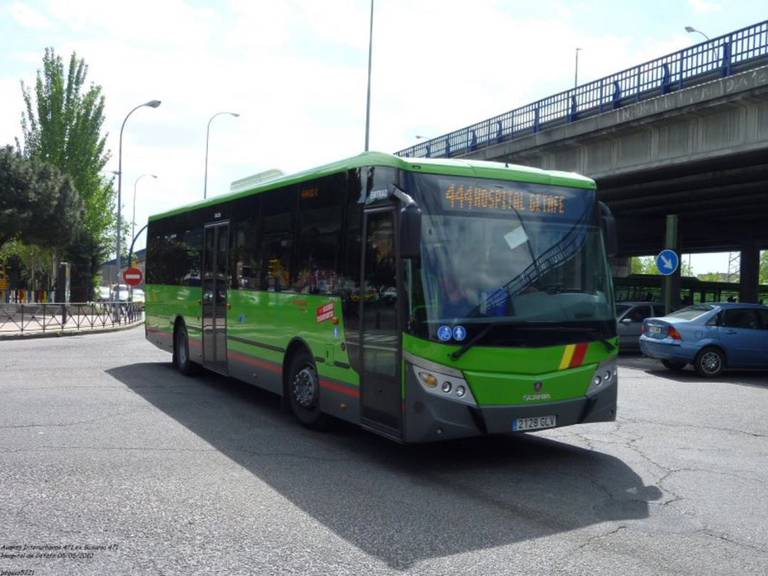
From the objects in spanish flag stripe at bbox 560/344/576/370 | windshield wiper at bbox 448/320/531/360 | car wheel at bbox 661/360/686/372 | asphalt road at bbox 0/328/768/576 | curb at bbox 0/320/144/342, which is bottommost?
curb at bbox 0/320/144/342

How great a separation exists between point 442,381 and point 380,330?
33.2 inches

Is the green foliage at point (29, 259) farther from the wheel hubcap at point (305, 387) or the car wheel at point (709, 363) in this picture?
the wheel hubcap at point (305, 387)

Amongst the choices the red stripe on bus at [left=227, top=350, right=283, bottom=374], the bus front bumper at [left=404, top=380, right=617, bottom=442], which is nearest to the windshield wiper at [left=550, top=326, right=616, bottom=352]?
the bus front bumper at [left=404, top=380, right=617, bottom=442]

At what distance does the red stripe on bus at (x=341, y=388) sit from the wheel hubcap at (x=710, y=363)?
10.2 meters

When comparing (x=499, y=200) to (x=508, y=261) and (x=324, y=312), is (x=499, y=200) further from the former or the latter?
(x=324, y=312)

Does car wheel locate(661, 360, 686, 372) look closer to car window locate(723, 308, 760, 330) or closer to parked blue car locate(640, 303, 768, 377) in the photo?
parked blue car locate(640, 303, 768, 377)

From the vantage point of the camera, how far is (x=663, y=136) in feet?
68.0

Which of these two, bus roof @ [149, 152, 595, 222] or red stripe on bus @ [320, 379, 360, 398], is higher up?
bus roof @ [149, 152, 595, 222]

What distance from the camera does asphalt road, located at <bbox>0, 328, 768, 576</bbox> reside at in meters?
4.78

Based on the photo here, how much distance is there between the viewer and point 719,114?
747 inches

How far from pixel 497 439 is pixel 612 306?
6.63 feet

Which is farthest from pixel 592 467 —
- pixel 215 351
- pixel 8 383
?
pixel 8 383

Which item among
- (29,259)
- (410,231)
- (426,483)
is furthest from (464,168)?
(29,259)

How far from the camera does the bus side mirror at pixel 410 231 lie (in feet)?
21.2
